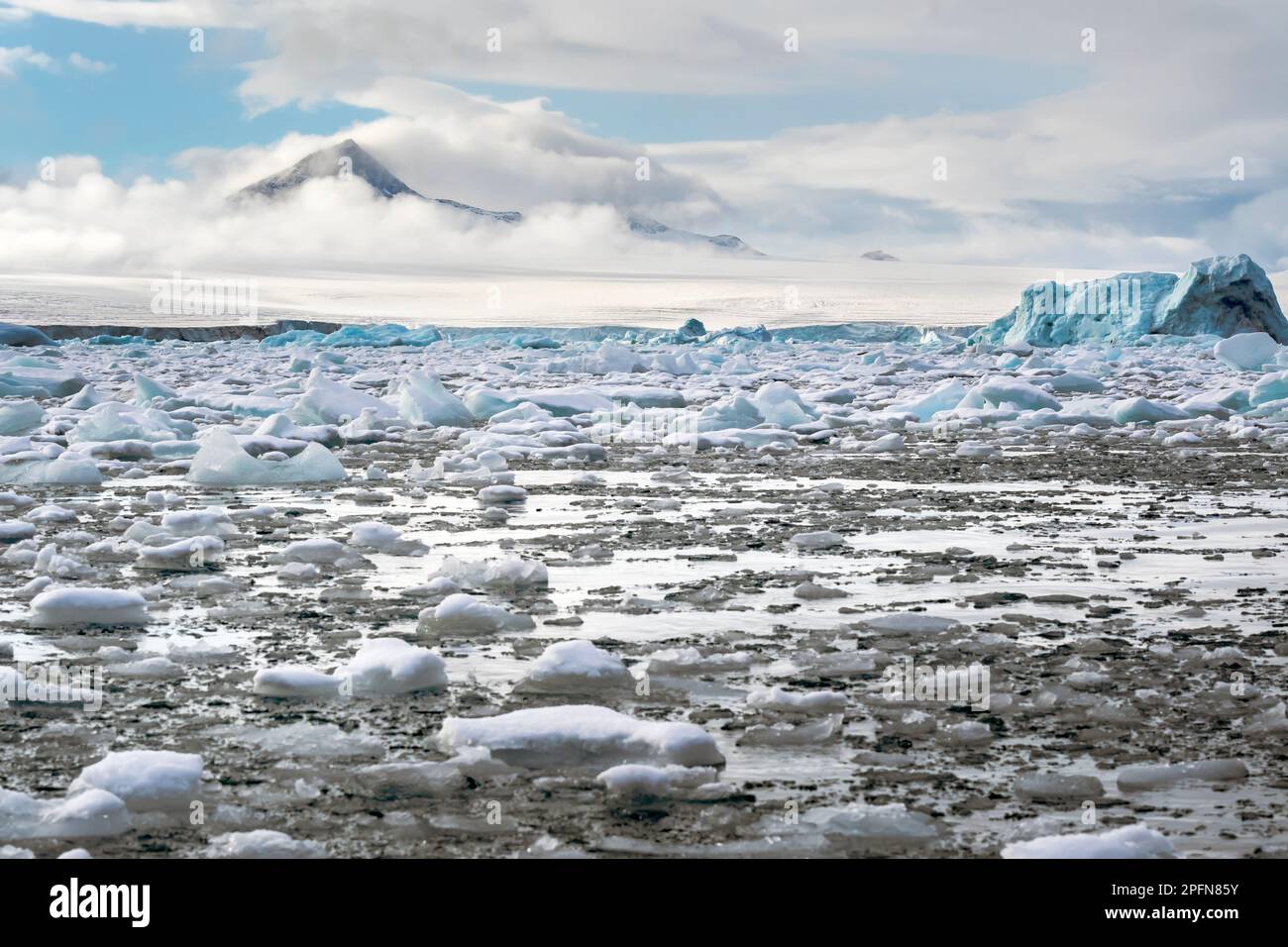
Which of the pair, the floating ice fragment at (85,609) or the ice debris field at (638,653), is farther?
the floating ice fragment at (85,609)

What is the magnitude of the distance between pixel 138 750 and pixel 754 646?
68.1 inches

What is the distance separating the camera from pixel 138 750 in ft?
9.23

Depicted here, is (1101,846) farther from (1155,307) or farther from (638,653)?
(1155,307)

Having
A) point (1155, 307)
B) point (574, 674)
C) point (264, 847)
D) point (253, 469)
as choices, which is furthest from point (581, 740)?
point (1155, 307)

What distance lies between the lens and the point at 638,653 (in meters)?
3.85

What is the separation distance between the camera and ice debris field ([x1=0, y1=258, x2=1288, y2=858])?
2.58m

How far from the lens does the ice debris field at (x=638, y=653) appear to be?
2.58 metres

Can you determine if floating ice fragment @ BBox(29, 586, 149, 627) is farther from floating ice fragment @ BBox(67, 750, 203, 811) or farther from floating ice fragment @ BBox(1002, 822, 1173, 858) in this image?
floating ice fragment @ BBox(1002, 822, 1173, 858)

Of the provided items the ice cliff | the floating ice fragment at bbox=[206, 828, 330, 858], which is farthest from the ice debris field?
the ice cliff

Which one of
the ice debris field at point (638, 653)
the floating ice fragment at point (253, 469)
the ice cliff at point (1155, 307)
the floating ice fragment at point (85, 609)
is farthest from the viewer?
the ice cliff at point (1155, 307)

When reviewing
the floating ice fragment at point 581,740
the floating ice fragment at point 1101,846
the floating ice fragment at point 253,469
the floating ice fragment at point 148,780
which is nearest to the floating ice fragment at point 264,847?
the floating ice fragment at point 148,780

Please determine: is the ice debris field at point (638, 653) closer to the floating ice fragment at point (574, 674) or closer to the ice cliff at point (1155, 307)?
the floating ice fragment at point (574, 674)
